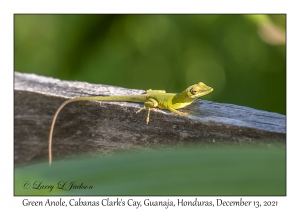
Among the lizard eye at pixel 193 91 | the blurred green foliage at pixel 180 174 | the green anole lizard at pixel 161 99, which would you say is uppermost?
the lizard eye at pixel 193 91

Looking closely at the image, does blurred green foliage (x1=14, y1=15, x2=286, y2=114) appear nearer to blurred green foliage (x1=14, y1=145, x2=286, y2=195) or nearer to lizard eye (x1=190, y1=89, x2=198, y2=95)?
lizard eye (x1=190, y1=89, x2=198, y2=95)

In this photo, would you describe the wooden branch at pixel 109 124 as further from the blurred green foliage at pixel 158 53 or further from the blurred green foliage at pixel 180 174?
the blurred green foliage at pixel 158 53

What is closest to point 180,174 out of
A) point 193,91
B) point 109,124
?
point 109,124

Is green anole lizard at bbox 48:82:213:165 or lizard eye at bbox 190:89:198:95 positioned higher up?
lizard eye at bbox 190:89:198:95

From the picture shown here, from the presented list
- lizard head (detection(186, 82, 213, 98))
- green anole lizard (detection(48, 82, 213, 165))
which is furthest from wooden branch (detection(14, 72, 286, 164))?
lizard head (detection(186, 82, 213, 98))

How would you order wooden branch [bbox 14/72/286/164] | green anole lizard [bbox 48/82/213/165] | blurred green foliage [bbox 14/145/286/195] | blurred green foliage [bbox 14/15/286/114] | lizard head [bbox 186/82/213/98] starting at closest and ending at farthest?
blurred green foliage [bbox 14/145/286/195], wooden branch [bbox 14/72/286/164], green anole lizard [bbox 48/82/213/165], lizard head [bbox 186/82/213/98], blurred green foliage [bbox 14/15/286/114]

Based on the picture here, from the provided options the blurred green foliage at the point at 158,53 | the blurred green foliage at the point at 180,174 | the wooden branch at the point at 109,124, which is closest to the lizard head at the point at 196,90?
the wooden branch at the point at 109,124

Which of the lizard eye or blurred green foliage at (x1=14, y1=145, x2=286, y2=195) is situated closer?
blurred green foliage at (x1=14, y1=145, x2=286, y2=195)
